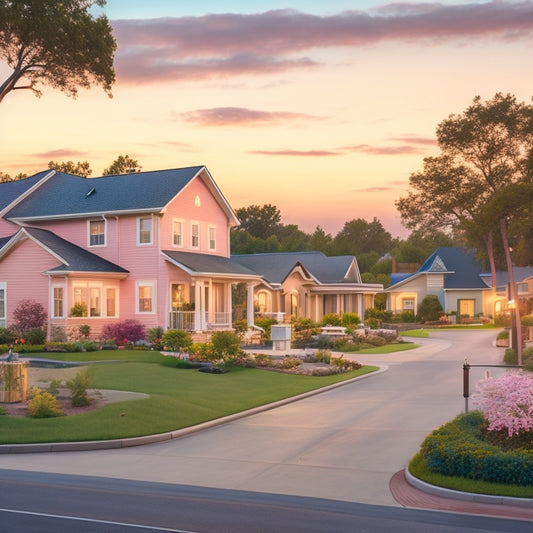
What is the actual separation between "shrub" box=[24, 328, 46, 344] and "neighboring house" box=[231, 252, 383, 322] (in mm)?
16903

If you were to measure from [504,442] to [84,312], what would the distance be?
1111 inches

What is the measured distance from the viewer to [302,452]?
1475cm

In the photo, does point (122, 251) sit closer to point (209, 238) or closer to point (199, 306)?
point (199, 306)

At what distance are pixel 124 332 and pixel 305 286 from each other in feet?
73.6

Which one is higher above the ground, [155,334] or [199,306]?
[199,306]

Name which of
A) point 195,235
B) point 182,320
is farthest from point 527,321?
point 195,235

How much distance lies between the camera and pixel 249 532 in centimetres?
929

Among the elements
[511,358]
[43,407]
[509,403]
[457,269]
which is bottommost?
[511,358]

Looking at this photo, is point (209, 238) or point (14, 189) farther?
point (14, 189)

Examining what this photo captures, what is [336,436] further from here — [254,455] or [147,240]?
[147,240]

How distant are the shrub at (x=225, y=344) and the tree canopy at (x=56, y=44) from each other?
531 inches

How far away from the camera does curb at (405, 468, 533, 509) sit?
35.2ft

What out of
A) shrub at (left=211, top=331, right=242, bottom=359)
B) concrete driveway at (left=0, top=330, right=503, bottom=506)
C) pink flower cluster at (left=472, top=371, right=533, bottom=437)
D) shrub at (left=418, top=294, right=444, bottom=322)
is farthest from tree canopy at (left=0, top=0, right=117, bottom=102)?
shrub at (left=418, top=294, right=444, bottom=322)

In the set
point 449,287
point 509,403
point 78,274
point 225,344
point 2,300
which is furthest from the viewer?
point 449,287
